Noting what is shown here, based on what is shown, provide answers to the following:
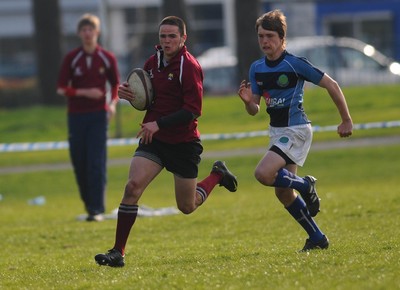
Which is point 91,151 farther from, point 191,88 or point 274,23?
point 274,23

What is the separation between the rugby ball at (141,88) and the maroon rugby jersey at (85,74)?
456 cm

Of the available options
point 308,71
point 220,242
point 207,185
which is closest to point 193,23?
point 220,242

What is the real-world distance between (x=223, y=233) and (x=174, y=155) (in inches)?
119

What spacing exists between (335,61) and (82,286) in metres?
22.6

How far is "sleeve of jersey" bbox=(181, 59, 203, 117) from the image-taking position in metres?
9.05

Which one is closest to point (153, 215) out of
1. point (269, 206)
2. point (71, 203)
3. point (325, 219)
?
point (269, 206)

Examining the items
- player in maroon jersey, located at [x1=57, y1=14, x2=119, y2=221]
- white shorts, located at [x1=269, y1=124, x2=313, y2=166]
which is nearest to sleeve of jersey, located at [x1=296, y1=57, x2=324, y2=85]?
white shorts, located at [x1=269, y1=124, x2=313, y2=166]

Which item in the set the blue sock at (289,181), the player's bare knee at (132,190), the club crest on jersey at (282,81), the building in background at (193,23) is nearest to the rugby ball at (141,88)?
the player's bare knee at (132,190)

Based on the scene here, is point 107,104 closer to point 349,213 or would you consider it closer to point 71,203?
point 349,213

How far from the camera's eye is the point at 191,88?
9062 mm

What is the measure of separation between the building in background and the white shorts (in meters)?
24.7

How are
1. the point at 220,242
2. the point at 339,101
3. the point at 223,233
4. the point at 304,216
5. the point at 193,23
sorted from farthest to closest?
1. the point at 193,23
2. the point at 223,233
3. the point at 220,242
4. the point at 304,216
5. the point at 339,101

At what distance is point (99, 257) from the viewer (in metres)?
8.95

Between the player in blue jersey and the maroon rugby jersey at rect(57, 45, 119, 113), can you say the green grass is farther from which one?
the maroon rugby jersey at rect(57, 45, 119, 113)
